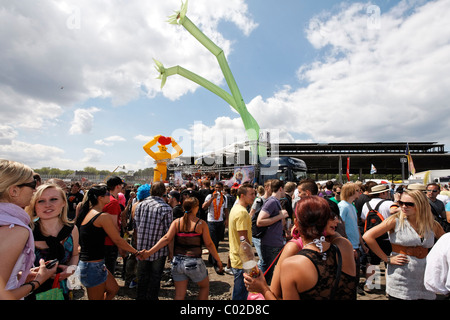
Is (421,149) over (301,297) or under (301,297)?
over

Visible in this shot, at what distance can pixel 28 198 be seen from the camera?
1.62 m

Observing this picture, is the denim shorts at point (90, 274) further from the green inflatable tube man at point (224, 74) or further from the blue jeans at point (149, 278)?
the green inflatable tube man at point (224, 74)

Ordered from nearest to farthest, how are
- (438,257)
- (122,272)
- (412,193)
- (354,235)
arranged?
(438,257)
(412,193)
(354,235)
(122,272)

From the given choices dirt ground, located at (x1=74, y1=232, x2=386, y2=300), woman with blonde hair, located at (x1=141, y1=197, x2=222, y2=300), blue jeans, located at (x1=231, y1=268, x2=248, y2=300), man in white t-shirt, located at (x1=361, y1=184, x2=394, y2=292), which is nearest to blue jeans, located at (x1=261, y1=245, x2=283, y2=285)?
blue jeans, located at (x1=231, y1=268, x2=248, y2=300)

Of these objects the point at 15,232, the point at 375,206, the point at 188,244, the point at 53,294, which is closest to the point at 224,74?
the point at 375,206

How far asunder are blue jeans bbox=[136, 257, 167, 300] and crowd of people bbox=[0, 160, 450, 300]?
0.04ft

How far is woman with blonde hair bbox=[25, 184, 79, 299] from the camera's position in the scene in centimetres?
216

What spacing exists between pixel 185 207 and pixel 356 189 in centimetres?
296

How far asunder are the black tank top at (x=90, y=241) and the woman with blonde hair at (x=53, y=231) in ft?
1.45

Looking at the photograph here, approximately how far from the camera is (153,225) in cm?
336

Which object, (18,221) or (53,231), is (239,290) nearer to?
(53,231)
